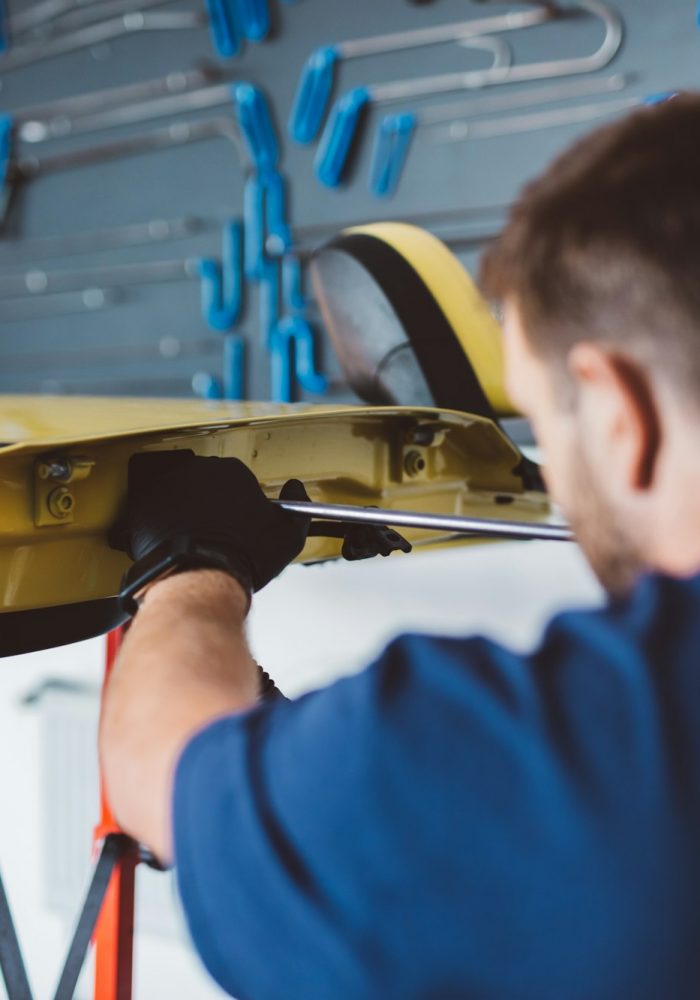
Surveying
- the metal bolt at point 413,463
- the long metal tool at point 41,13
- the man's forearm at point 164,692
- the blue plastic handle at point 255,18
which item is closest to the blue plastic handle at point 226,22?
the blue plastic handle at point 255,18

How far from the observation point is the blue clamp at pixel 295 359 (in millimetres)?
1881

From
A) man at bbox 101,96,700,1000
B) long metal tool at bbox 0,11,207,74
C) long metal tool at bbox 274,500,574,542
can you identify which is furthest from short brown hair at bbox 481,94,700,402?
long metal tool at bbox 0,11,207,74

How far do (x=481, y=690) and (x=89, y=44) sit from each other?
2.16m

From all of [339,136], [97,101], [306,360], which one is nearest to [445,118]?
[339,136]

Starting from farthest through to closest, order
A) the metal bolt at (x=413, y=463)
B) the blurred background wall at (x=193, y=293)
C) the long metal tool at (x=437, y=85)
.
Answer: the blurred background wall at (x=193, y=293) < the long metal tool at (x=437, y=85) < the metal bolt at (x=413, y=463)

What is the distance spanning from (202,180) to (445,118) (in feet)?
1.75

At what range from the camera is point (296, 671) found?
6.40 feet

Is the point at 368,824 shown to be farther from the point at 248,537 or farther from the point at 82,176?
the point at 82,176

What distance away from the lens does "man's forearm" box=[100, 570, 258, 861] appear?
20.3 inches

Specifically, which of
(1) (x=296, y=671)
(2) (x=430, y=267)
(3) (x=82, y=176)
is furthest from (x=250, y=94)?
(1) (x=296, y=671)

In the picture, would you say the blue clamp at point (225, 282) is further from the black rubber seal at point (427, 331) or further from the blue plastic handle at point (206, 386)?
the black rubber seal at point (427, 331)

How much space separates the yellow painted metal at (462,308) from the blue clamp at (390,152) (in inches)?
23.8

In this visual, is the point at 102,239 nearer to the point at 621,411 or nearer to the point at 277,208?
the point at 277,208

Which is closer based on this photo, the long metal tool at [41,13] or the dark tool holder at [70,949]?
the dark tool holder at [70,949]
